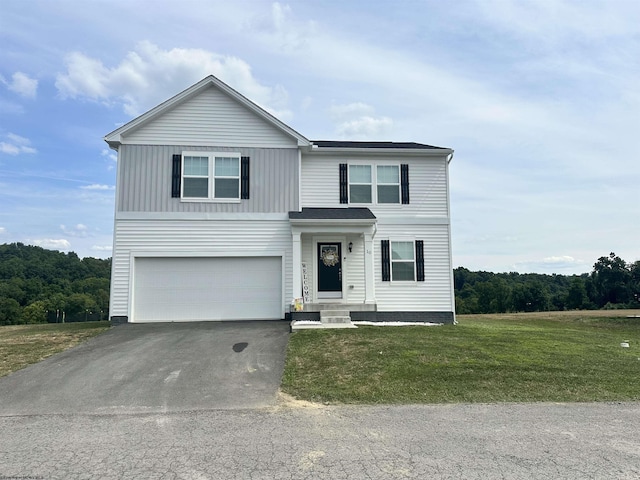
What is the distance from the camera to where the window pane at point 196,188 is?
13250 mm

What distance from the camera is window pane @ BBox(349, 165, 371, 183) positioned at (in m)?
14.5

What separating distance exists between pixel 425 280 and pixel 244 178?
690 cm

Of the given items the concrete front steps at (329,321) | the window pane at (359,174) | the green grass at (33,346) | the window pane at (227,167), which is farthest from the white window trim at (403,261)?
the green grass at (33,346)

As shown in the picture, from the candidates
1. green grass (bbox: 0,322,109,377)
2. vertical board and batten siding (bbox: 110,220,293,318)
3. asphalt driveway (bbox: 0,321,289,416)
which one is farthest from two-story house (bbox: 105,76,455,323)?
asphalt driveway (bbox: 0,321,289,416)

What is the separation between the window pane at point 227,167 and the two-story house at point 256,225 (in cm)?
3

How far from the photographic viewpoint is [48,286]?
6059cm

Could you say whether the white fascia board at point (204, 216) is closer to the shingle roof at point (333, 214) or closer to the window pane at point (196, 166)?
the shingle roof at point (333, 214)

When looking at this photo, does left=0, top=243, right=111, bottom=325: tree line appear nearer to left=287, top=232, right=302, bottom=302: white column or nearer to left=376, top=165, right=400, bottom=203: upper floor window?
left=287, top=232, right=302, bottom=302: white column

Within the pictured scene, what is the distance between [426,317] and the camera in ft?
45.4

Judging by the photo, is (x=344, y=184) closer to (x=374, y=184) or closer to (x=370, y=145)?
(x=374, y=184)

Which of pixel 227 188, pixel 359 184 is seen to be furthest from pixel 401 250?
pixel 227 188

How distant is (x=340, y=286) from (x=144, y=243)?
636 centimetres

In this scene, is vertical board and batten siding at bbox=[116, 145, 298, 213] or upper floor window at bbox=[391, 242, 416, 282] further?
upper floor window at bbox=[391, 242, 416, 282]

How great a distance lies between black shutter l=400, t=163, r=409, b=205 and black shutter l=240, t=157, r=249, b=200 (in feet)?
17.3
